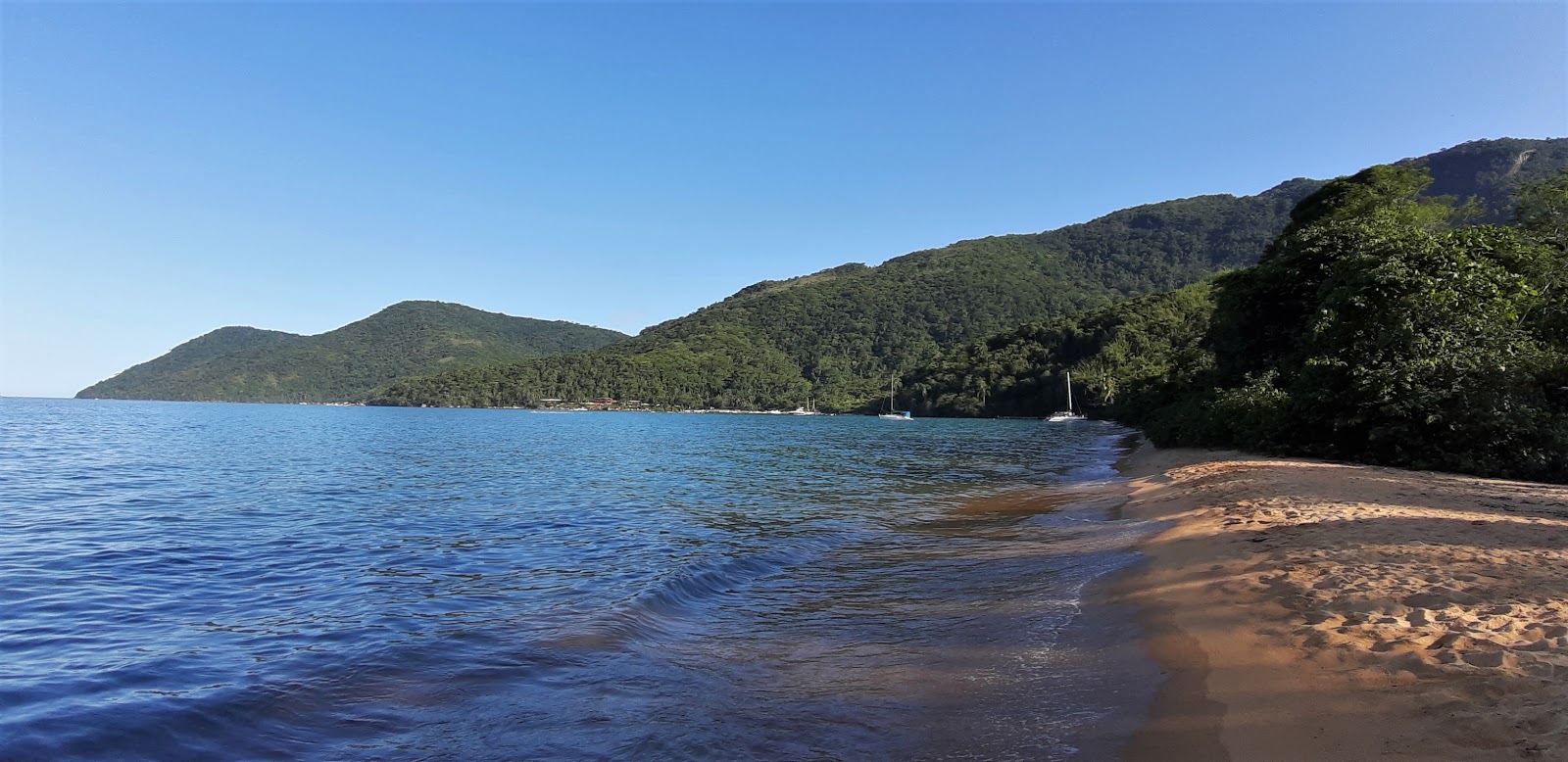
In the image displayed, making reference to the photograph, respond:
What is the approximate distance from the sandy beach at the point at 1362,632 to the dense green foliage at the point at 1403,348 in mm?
7174

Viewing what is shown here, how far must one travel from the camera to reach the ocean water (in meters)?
5.59

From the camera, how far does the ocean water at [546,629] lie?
18.4 ft

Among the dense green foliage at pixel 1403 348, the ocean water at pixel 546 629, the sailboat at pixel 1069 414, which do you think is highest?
the dense green foliage at pixel 1403 348

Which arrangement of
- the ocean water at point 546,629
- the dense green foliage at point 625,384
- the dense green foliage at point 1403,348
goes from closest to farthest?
the ocean water at point 546,629 → the dense green foliage at point 1403,348 → the dense green foliage at point 625,384

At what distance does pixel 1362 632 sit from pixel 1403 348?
18539 millimetres

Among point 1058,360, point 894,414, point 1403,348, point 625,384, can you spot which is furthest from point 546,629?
point 625,384

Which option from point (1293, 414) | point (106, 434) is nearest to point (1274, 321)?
point (1293, 414)

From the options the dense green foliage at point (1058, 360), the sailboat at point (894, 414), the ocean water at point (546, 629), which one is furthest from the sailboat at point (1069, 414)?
the ocean water at point (546, 629)

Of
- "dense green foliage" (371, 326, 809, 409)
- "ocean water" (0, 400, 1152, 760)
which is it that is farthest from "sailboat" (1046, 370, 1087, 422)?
"ocean water" (0, 400, 1152, 760)

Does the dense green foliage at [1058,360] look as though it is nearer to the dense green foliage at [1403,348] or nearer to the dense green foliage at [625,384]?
the dense green foliage at [625,384]

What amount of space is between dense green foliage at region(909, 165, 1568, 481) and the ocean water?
8.59 meters

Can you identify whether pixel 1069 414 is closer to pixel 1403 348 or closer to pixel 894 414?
pixel 894 414

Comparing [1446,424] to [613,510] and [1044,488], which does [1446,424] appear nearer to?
[1044,488]

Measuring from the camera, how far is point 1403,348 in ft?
64.3
